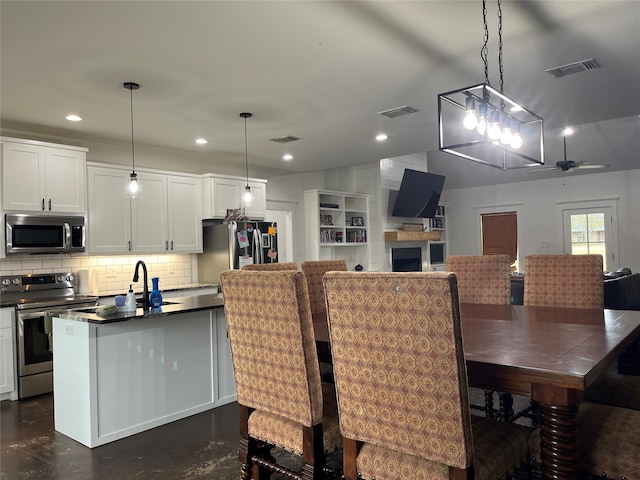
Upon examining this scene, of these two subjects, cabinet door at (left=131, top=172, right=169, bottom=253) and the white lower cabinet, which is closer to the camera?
the white lower cabinet

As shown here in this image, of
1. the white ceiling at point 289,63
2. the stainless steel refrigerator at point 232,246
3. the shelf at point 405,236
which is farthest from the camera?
the shelf at point 405,236

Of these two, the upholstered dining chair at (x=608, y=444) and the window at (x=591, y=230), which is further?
the window at (x=591, y=230)

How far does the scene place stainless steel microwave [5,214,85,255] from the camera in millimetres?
4184

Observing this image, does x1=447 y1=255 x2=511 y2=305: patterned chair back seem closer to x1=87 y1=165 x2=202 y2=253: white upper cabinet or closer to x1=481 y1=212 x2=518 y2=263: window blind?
x1=87 y1=165 x2=202 y2=253: white upper cabinet

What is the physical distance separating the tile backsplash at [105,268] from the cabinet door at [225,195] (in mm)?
747

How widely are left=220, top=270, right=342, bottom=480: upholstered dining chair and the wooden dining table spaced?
296mm

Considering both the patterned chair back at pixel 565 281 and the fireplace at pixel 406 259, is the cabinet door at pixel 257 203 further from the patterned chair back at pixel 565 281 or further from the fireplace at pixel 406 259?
the patterned chair back at pixel 565 281

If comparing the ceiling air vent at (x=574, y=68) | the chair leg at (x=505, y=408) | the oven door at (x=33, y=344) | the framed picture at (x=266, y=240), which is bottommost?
the chair leg at (x=505, y=408)

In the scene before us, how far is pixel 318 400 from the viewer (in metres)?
1.82

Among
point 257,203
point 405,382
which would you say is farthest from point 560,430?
point 257,203

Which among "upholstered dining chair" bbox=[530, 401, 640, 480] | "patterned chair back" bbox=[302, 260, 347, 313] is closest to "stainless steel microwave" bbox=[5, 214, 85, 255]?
"patterned chair back" bbox=[302, 260, 347, 313]

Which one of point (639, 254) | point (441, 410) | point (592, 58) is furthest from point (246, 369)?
point (639, 254)

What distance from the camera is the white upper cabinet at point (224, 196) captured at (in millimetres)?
5793

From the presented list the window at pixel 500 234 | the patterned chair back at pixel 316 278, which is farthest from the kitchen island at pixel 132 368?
the window at pixel 500 234
